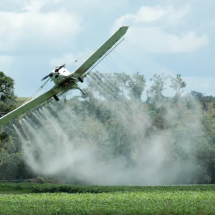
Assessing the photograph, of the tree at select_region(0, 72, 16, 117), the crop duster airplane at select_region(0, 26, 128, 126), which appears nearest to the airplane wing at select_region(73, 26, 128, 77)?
the crop duster airplane at select_region(0, 26, 128, 126)

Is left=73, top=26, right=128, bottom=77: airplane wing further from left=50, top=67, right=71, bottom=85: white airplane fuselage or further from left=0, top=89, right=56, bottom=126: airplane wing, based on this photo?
left=0, top=89, right=56, bottom=126: airplane wing

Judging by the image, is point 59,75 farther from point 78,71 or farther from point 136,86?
point 136,86

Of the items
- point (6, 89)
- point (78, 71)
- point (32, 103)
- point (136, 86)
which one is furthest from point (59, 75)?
point (136, 86)

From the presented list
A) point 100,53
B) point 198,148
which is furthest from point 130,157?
point 100,53

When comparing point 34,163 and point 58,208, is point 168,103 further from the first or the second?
point 58,208

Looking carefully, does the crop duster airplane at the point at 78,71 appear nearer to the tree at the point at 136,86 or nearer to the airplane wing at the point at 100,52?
the airplane wing at the point at 100,52

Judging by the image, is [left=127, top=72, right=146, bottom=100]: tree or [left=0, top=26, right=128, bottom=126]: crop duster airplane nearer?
[left=0, top=26, right=128, bottom=126]: crop duster airplane

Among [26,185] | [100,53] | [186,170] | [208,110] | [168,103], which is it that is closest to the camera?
[100,53]

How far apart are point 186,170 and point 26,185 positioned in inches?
772

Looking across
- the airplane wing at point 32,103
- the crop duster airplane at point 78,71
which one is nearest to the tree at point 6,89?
the airplane wing at point 32,103

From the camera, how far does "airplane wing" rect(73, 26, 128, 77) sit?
3972cm

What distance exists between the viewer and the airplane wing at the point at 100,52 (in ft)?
130

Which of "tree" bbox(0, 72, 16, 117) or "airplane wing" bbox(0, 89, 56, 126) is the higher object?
"tree" bbox(0, 72, 16, 117)

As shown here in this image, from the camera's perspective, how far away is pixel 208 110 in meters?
92.1
